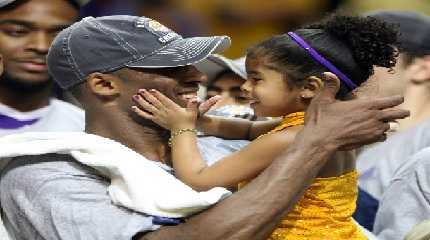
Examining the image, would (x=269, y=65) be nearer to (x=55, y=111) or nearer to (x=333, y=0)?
(x=55, y=111)

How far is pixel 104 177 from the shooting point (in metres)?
3.65

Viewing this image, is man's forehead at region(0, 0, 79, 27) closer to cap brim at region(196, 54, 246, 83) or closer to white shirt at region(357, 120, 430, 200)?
cap brim at region(196, 54, 246, 83)

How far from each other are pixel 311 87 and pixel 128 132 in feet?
2.03

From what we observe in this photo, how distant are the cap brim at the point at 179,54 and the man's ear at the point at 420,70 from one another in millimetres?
2062

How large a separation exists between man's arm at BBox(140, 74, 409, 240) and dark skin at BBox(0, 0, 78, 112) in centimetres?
176

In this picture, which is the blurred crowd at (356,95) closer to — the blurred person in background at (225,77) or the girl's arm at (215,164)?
the blurred person in background at (225,77)

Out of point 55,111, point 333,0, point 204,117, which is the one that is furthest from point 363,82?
point 333,0

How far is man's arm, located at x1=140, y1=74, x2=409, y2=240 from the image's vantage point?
3.39 m

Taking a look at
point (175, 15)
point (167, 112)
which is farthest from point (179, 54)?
point (175, 15)

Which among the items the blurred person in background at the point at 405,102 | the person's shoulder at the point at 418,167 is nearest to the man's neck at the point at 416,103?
the blurred person in background at the point at 405,102

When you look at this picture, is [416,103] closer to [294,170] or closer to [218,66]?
[218,66]

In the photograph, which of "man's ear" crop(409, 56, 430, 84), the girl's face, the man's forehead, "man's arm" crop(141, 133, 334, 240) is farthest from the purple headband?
"man's ear" crop(409, 56, 430, 84)

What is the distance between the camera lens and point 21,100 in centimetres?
504

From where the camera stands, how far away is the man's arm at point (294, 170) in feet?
11.1
